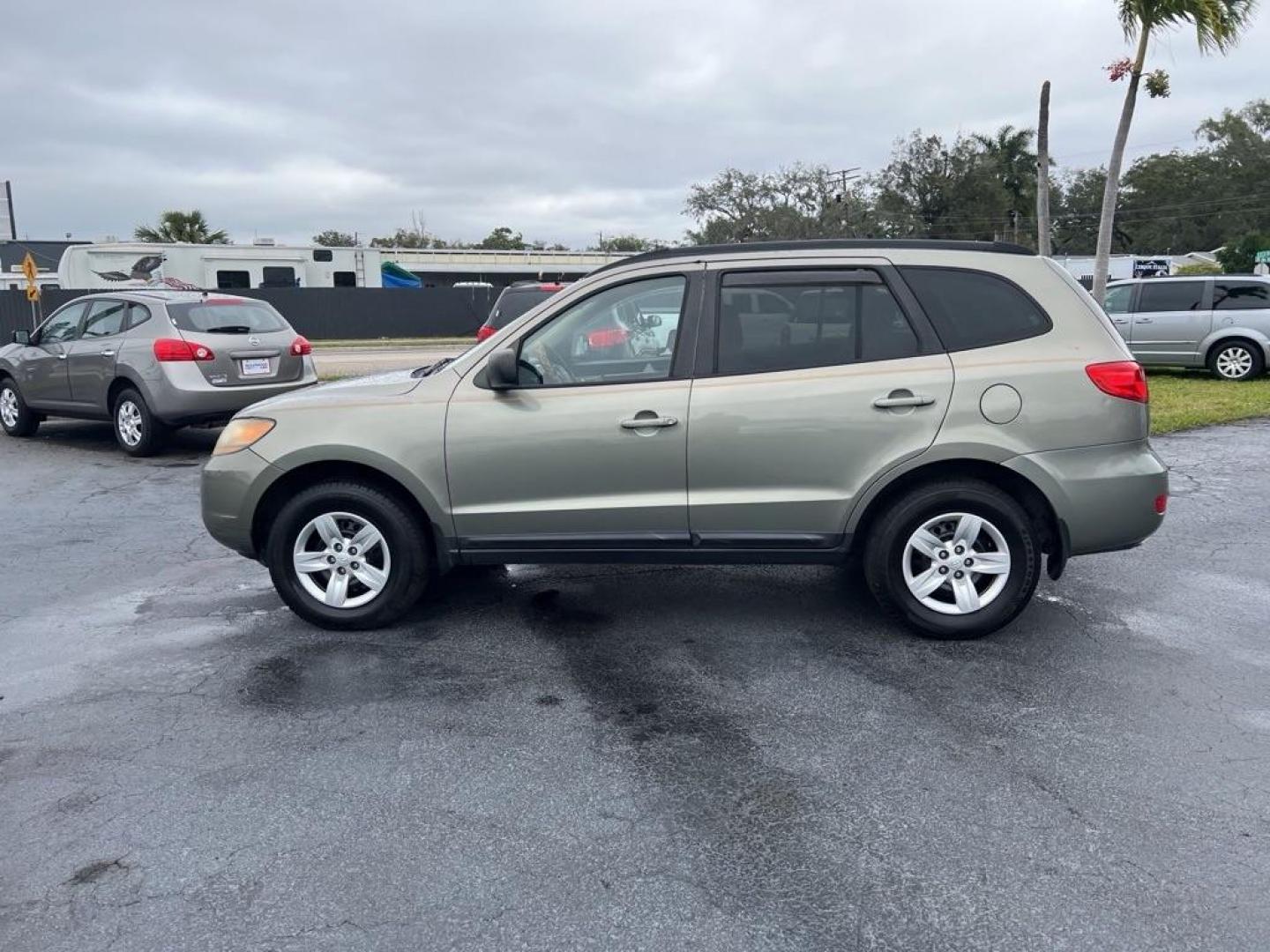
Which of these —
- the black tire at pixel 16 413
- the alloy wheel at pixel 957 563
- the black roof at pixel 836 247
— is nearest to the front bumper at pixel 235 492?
the black roof at pixel 836 247

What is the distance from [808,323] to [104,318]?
365 inches

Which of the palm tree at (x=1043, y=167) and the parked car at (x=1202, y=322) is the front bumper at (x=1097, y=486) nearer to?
the parked car at (x=1202, y=322)

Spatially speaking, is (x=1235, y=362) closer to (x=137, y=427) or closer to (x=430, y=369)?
(x=430, y=369)

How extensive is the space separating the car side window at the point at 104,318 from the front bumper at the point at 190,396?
1.04 metres

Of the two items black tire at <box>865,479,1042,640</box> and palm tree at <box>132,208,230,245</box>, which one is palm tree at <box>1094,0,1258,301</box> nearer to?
black tire at <box>865,479,1042,640</box>

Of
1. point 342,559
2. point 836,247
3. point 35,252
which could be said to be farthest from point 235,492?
point 35,252

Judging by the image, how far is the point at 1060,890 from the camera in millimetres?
3021

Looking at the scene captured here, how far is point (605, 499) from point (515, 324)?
3.26 ft

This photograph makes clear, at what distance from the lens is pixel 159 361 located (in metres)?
10.7

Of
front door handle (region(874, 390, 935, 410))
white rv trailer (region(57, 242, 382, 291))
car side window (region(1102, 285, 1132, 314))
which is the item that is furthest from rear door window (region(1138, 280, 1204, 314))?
white rv trailer (region(57, 242, 382, 291))

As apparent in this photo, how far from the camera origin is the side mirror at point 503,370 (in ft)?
16.5

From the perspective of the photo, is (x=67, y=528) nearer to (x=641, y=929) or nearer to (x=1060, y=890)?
(x=641, y=929)

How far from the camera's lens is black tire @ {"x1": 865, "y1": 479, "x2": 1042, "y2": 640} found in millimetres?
4953

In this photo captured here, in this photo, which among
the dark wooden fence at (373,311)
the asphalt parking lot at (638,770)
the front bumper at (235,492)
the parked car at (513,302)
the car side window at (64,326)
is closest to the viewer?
the asphalt parking lot at (638,770)
